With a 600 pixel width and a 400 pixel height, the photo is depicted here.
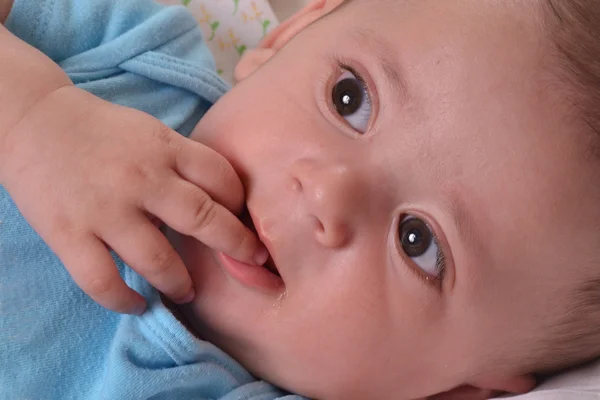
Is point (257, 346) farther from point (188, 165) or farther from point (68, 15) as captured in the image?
point (68, 15)

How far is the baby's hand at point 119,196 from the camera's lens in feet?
2.83

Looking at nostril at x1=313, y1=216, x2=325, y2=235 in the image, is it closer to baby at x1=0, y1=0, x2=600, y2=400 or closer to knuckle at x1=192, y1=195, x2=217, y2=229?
baby at x1=0, y1=0, x2=600, y2=400

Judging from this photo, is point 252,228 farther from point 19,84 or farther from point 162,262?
point 19,84

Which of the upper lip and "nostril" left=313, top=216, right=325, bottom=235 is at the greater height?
"nostril" left=313, top=216, right=325, bottom=235

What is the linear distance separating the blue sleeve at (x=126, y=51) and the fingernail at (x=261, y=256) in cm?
42

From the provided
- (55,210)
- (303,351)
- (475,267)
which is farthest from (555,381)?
(55,210)

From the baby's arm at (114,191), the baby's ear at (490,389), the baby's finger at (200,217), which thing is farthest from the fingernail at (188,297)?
the baby's ear at (490,389)

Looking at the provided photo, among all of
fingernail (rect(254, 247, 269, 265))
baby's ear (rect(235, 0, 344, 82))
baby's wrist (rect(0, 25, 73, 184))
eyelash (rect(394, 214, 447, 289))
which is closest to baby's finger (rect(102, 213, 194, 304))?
fingernail (rect(254, 247, 269, 265))

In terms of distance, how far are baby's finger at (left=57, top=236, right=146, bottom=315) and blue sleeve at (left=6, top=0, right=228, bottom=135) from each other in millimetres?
382

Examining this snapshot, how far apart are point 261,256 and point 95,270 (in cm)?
22

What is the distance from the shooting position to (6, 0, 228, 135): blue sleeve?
1.19 m

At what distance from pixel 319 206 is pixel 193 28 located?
0.66 metres

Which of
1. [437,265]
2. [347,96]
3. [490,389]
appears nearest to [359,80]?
[347,96]

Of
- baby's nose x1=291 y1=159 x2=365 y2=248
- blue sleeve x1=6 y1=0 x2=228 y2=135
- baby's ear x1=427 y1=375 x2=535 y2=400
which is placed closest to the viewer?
baby's nose x1=291 y1=159 x2=365 y2=248
